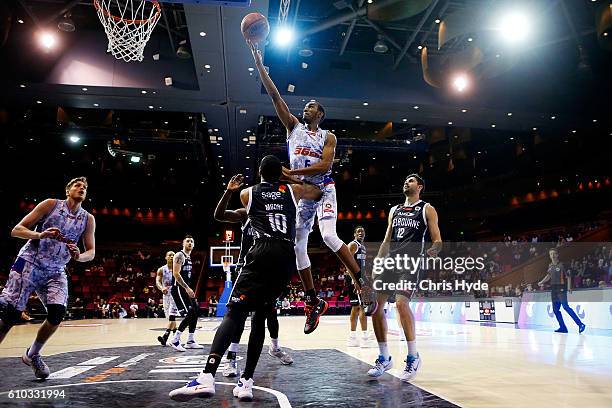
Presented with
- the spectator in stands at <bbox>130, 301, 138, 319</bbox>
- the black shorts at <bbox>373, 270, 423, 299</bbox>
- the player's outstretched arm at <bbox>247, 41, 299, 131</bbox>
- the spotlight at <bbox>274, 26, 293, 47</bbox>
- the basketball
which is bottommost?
the spectator in stands at <bbox>130, 301, 138, 319</bbox>

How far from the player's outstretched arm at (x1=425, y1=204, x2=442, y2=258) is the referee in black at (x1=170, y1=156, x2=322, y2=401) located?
5.89ft

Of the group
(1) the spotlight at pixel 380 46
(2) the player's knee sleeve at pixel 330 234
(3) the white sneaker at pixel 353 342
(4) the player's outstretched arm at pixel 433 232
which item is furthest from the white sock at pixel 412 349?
(1) the spotlight at pixel 380 46

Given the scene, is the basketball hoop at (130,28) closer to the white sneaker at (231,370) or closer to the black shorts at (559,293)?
the white sneaker at (231,370)

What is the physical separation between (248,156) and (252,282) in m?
14.8

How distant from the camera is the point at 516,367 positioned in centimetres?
552

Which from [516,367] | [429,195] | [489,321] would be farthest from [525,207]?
[516,367]

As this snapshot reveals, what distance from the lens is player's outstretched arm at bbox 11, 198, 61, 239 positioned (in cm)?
429

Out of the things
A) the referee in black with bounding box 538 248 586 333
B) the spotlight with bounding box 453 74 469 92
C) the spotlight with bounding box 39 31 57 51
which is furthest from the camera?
the spotlight with bounding box 453 74 469 92

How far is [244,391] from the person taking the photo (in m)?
3.56

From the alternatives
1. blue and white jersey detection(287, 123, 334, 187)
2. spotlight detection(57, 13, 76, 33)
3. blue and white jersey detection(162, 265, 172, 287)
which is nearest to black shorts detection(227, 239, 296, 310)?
blue and white jersey detection(287, 123, 334, 187)

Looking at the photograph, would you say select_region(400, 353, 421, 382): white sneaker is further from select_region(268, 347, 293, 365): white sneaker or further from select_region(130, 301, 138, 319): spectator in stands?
select_region(130, 301, 138, 319): spectator in stands

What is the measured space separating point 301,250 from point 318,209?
1.78 ft

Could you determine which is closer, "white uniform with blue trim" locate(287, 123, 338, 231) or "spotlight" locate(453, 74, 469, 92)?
"white uniform with blue trim" locate(287, 123, 338, 231)

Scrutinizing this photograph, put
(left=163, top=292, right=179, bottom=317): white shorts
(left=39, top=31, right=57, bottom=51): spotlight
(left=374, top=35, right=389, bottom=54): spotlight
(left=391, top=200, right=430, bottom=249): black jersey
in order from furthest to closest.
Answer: (left=374, top=35, right=389, bottom=54): spotlight < (left=39, top=31, right=57, bottom=51): spotlight < (left=163, top=292, right=179, bottom=317): white shorts < (left=391, top=200, right=430, bottom=249): black jersey
